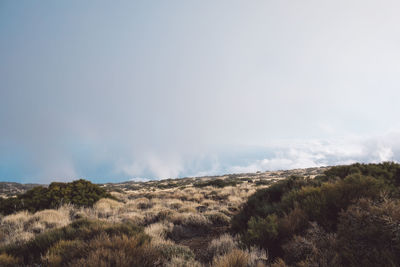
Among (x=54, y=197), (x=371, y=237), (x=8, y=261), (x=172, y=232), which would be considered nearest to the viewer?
(x=371, y=237)

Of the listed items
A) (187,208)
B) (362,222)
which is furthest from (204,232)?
(362,222)

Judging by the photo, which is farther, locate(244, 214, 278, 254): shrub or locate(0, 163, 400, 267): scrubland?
locate(244, 214, 278, 254): shrub

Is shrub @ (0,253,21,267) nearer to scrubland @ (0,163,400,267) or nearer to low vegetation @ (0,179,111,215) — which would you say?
scrubland @ (0,163,400,267)

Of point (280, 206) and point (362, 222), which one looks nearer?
point (362, 222)

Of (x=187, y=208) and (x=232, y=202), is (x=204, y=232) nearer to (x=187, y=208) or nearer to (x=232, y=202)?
(x=187, y=208)

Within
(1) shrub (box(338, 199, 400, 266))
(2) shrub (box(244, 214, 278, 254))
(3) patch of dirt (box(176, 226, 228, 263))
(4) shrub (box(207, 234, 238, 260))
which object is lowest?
(3) patch of dirt (box(176, 226, 228, 263))

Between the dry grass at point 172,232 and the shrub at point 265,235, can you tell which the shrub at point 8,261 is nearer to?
the dry grass at point 172,232

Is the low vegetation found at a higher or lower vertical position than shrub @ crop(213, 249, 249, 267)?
higher

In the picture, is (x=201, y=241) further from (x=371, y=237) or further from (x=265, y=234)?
(x=371, y=237)

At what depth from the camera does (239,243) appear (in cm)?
530

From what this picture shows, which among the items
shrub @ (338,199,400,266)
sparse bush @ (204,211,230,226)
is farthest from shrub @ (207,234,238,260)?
sparse bush @ (204,211,230,226)

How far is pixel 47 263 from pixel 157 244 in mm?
2242

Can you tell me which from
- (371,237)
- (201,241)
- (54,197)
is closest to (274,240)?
(371,237)

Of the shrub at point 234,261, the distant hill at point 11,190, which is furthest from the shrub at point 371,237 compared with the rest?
the distant hill at point 11,190
